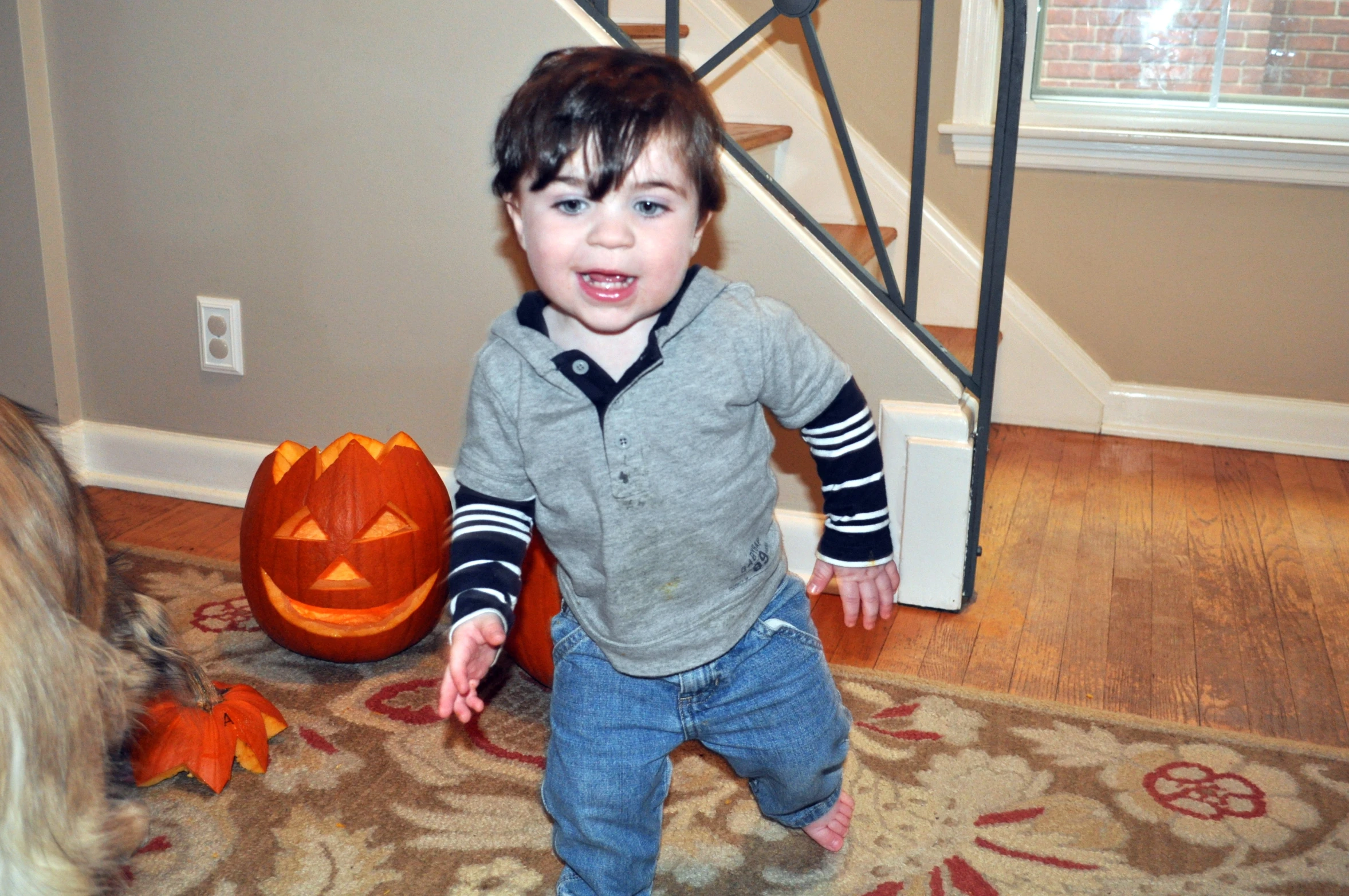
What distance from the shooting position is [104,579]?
3.19ft

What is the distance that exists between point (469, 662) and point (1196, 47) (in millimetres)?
2536

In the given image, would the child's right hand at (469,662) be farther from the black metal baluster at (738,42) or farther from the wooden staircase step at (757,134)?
the wooden staircase step at (757,134)

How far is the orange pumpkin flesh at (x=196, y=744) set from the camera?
1.38m

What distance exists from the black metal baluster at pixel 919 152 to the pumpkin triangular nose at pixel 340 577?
935 millimetres

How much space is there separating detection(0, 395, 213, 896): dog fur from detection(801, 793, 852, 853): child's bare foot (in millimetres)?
711

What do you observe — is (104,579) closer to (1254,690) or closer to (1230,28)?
(1254,690)

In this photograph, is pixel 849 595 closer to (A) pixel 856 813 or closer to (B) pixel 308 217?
(A) pixel 856 813

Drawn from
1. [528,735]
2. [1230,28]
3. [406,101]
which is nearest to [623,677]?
[528,735]

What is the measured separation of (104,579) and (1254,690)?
154 centimetres

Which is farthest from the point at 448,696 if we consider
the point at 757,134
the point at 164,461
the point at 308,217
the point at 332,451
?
the point at 757,134

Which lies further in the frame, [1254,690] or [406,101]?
[406,101]

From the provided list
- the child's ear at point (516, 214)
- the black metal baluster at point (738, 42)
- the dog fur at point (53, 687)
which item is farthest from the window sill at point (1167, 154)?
the dog fur at point (53, 687)

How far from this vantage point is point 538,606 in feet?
5.14

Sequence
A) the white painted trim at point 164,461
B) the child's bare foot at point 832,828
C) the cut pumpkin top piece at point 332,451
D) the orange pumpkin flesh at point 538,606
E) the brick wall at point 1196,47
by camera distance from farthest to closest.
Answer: the brick wall at point 1196,47 → the white painted trim at point 164,461 → the cut pumpkin top piece at point 332,451 → the orange pumpkin flesh at point 538,606 → the child's bare foot at point 832,828
